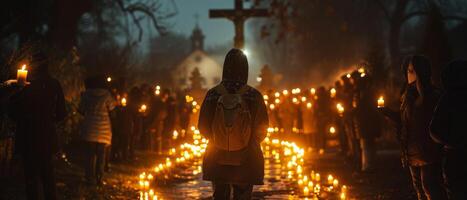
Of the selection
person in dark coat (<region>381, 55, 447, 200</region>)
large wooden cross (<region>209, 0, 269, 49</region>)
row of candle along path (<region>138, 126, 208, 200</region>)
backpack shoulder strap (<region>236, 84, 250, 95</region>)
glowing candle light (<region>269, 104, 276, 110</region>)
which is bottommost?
row of candle along path (<region>138, 126, 208, 200</region>)

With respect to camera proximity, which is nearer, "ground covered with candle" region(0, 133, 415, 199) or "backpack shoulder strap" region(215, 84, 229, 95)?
"backpack shoulder strap" region(215, 84, 229, 95)

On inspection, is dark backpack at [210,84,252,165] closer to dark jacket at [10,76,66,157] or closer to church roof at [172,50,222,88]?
dark jacket at [10,76,66,157]

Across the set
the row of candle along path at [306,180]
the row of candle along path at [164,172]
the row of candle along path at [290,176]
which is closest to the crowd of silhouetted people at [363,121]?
the row of candle along path at [164,172]

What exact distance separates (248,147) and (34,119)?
290cm

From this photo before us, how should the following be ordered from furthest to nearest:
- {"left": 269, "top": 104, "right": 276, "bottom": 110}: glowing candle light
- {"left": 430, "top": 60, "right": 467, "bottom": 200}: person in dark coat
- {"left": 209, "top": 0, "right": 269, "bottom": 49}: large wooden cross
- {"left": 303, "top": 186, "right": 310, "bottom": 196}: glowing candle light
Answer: {"left": 269, "top": 104, "right": 276, "bottom": 110}: glowing candle light, {"left": 209, "top": 0, "right": 269, "bottom": 49}: large wooden cross, {"left": 303, "top": 186, "right": 310, "bottom": 196}: glowing candle light, {"left": 430, "top": 60, "right": 467, "bottom": 200}: person in dark coat

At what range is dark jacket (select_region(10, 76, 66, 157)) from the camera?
8305 mm

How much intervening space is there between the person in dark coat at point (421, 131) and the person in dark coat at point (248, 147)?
152 centimetres

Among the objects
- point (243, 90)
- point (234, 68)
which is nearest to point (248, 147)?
point (243, 90)

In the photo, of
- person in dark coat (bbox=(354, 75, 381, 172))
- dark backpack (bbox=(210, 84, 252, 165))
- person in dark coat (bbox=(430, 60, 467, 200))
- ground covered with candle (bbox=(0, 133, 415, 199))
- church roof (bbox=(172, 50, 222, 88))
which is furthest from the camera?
church roof (bbox=(172, 50, 222, 88))

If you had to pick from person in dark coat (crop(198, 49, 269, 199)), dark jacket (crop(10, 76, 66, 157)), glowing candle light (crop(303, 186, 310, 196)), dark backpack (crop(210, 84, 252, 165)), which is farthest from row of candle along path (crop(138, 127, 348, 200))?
dark jacket (crop(10, 76, 66, 157))

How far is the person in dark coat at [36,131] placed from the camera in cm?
826

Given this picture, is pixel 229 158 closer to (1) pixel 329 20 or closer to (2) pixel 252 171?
(2) pixel 252 171

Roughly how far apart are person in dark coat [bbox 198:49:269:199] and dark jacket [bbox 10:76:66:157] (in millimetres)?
2295

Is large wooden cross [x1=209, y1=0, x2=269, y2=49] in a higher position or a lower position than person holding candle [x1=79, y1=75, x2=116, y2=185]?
higher
